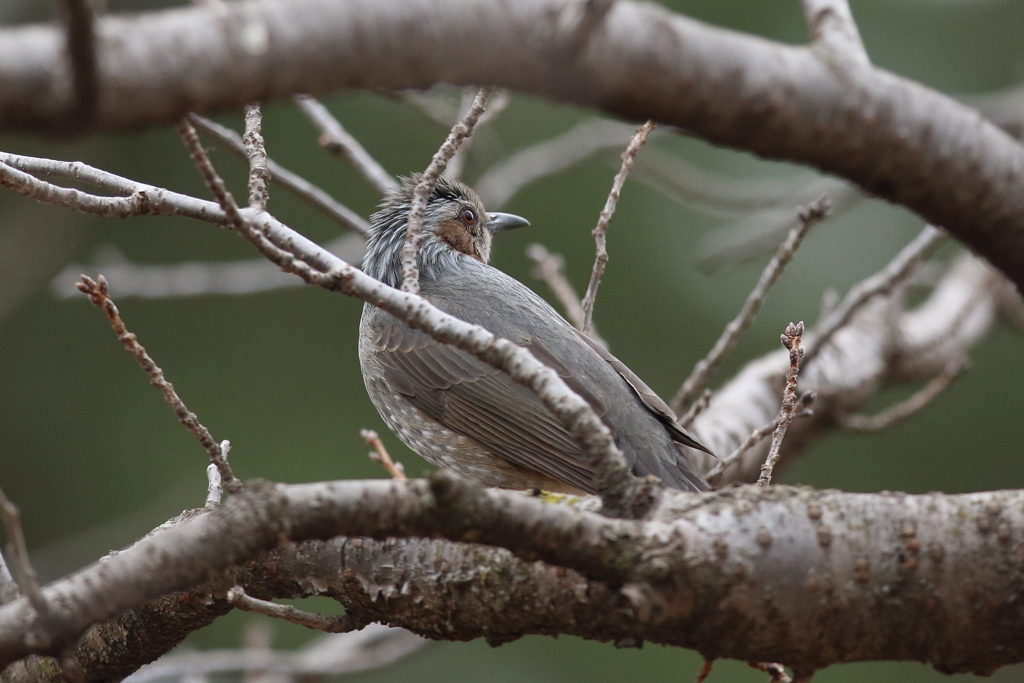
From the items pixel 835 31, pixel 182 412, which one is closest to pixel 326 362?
pixel 182 412

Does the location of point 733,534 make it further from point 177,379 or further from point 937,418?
point 937,418

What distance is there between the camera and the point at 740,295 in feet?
30.7

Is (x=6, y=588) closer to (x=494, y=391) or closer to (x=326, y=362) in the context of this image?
(x=494, y=391)

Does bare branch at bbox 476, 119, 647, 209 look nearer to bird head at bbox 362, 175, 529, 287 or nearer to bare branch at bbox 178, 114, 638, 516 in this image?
bird head at bbox 362, 175, 529, 287

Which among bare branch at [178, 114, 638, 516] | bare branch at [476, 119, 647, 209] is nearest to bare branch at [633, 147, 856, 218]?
bare branch at [476, 119, 647, 209]

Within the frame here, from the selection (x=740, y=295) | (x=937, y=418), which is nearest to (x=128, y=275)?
(x=740, y=295)

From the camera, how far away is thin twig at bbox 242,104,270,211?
2193mm

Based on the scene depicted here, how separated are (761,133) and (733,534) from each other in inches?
30.4

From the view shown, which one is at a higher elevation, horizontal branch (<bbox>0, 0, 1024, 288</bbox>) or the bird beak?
the bird beak

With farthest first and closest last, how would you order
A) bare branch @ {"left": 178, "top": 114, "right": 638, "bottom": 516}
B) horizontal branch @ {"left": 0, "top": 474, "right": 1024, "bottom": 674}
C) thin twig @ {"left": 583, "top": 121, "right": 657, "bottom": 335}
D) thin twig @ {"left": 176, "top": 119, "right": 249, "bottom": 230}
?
thin twig @ {"left": 583, "top": 121, "right": 657, "bottom": 335} < bare branch @ {"left": 178, "top": 114, "right": 638, "bottom": 516} < thin twig @ {"left": 176, "top": 119, "right": 249, "bottom": 230} < horizontal branch @ {"left": 0, "top": 474, "right": 1024, "bottom": 674}

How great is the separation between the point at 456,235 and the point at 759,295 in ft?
5.98

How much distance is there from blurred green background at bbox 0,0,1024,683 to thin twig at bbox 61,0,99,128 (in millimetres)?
6779

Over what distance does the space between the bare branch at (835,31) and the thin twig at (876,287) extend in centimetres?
254

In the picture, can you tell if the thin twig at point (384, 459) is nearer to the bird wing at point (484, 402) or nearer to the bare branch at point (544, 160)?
the bird wing at point (484, 402)
